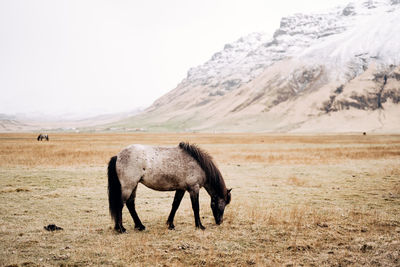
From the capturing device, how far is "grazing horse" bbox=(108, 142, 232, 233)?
9125mm

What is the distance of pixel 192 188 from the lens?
31.1 feet

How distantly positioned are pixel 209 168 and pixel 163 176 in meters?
1.56

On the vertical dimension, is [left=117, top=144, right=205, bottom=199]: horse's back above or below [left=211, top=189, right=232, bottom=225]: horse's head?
above

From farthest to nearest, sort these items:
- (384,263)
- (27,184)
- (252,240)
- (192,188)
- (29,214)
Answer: (27,184) → (29,214) → (192,188) → (252,240) → (384,263)

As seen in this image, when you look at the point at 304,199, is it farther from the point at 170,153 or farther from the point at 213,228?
the point at 170,153

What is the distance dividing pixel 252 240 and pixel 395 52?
21632cm

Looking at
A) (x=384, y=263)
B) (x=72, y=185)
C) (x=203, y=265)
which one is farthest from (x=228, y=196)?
(x=72, y=185)

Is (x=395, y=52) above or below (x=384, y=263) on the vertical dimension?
above

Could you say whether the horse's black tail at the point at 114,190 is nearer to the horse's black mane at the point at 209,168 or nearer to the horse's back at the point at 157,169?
the horse's back at the point at 157,169

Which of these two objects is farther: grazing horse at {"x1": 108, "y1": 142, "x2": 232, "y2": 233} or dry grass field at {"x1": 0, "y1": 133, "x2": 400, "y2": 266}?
grazing horse at {"x1": 108, "y1": 142, "x2": 232, "y2": 233}

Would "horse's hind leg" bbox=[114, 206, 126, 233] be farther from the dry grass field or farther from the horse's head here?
the horse's head

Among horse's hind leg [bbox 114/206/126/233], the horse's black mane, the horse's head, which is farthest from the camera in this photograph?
the horse's head

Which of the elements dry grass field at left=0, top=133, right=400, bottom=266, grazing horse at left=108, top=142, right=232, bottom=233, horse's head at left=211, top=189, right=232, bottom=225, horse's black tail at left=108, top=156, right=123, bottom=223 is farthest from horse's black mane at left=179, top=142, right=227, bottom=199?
horse's black tail at left=108, top=156, right=123, bottom=223

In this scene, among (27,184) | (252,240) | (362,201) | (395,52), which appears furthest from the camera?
(395,52)
